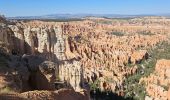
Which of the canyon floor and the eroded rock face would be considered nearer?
the canyon floor

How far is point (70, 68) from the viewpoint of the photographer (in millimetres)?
24594

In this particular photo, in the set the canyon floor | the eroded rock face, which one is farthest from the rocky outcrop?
the eroded rock face

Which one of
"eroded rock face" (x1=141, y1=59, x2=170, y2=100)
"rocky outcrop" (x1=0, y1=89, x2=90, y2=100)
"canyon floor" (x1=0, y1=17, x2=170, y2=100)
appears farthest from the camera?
"eroded rock face" (x1=141, y1=59, x2=170, y2=100)

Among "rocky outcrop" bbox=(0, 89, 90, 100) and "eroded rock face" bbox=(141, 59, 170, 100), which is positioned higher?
"rocky outcrop" bbox=(0, 89, 90, 100)

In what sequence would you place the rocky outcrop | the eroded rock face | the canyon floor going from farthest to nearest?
the eroded rock face
the canyon floor
the rocky outcrop

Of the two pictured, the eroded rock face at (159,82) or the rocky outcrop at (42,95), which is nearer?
the rocky outcrop at (42,95)

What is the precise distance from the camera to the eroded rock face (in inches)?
1928

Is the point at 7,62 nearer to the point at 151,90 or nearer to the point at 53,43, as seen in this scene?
the point at 53,43

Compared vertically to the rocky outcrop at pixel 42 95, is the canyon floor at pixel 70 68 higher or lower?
lower

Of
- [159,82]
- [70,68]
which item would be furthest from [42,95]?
[159,82]

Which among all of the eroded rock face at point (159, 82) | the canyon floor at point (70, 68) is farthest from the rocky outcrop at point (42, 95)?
the eroded rock face at point (159, 82)

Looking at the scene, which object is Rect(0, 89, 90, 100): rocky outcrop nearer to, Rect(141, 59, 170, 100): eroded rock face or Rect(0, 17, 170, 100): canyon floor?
Rect(0, 17, 170, 100): canyon floor

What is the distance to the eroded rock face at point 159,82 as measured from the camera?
4897 centimetres

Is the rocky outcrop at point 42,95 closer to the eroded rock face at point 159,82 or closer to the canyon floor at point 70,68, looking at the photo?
the canyon floor at point 70,68
